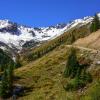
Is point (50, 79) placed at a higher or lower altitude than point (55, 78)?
lower

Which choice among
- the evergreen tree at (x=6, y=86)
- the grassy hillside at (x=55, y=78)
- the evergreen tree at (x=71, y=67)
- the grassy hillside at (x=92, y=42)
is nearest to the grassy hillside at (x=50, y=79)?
the grassy hillside at (x=55, y=78)

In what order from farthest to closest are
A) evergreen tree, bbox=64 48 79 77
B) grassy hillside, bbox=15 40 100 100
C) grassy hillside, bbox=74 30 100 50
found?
grassy hillside, bbox=74 30 100 50 → evergreen tree, bbox=64 48 79 77 → grassy hillside, bbox=15 40 100 100

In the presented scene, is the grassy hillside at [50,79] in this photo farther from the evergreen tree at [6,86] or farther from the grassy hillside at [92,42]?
the grassy hillside at [92,42]

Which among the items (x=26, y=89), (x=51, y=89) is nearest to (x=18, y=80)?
(x=26, y=89)

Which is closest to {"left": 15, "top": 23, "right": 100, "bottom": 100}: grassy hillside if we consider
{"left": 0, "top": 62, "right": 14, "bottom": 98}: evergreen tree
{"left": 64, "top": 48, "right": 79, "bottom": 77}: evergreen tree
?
{"left": 64, "top": 48, "right": 79, "bottom": 77}: evergreen tree

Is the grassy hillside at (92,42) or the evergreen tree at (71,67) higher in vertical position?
the grassy hillside at (92,42)

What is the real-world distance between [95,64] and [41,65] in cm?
3116

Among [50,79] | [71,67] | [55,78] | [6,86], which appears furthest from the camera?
[50,79]

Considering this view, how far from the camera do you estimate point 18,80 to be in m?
141

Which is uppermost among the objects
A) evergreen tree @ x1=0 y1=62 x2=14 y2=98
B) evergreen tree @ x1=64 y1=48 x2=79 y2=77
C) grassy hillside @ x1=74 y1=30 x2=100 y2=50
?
grassy hillside @ x1=74 y1=30 x2=100 y2=50

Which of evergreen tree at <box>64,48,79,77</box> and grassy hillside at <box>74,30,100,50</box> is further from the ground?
grassy hillside at <box>74,30,100,50</box>

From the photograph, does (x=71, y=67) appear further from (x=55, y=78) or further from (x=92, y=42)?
(x=92, y=42)

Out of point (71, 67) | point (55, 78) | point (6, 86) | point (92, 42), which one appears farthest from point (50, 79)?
point (92, 42)

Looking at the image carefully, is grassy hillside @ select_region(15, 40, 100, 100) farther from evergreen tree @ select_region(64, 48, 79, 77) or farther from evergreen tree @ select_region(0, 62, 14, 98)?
evergreen tree @ select_region(0, 62, 14, 98)
